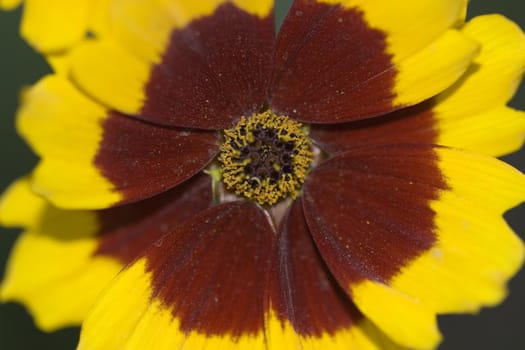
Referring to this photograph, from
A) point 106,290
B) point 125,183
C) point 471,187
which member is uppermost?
point 471,187

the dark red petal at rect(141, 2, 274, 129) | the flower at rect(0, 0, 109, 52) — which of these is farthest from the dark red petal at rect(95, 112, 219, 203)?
the flower at rect(0, 0, 109, 52)

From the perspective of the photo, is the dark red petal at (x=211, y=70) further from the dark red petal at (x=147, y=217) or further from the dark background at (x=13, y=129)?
the dark background at (x=13, y=129)

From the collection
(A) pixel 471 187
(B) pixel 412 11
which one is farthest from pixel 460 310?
(B) pixel 412 11

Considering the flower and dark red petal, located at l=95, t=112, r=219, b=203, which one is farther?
dark red petal, located at l=95, t=112, r=219, b=203

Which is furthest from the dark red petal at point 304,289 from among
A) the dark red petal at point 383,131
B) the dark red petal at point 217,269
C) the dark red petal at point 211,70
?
the dark red petal at point 211,70

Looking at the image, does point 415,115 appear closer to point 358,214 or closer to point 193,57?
point 358,214

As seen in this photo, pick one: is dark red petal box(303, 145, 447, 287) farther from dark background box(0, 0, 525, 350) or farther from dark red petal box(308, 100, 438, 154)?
dark background box(0, 0, 525, 350)
